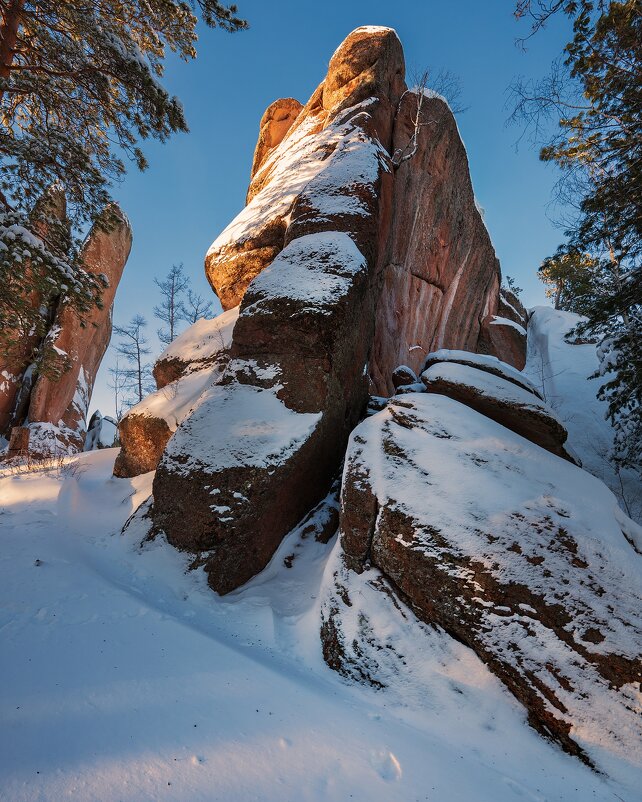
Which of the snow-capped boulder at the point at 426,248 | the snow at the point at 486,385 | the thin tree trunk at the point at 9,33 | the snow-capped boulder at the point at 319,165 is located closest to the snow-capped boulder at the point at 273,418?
the snow at the point at 486,385

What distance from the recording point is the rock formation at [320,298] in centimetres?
518

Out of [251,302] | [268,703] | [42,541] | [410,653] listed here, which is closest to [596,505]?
[410,653]

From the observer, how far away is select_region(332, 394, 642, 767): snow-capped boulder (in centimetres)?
299

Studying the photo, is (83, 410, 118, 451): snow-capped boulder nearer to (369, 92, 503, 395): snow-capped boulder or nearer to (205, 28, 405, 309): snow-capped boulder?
(205, 28, 405, 309): snow-capped boulder

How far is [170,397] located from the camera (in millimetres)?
8125

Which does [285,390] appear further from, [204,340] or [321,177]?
[321,177]

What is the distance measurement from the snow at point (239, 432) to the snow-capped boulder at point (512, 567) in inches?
43.8

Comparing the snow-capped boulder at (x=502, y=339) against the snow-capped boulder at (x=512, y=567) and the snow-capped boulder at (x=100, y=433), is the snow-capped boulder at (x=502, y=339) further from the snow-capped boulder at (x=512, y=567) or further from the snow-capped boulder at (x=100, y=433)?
the snow-capped boulder at (x=100, y=433)

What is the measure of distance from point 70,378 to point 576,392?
84.3 ft

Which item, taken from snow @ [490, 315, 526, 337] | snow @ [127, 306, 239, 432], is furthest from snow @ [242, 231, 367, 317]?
snow @ [490, 315, 526, 337]

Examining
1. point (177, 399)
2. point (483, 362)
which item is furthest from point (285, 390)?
point (483, 362)

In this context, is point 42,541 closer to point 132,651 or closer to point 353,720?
point 132,651

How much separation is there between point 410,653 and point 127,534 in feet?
13.9

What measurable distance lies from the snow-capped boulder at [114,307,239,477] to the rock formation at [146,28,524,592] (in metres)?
0.12
